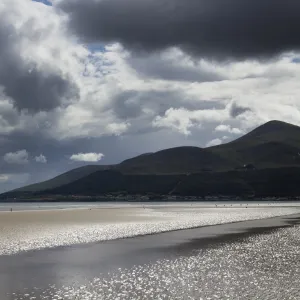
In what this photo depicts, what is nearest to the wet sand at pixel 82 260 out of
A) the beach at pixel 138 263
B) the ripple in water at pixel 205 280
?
the beach at pixel 138 263

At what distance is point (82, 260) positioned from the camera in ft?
148

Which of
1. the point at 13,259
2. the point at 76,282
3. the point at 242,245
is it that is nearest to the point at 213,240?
the point at 242,245

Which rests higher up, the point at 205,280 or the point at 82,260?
the point at 82,260

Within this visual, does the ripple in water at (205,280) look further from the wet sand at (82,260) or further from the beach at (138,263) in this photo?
the wet sand at (82,260)

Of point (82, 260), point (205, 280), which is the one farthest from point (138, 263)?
point (205, 280)

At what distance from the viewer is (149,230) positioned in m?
77.1

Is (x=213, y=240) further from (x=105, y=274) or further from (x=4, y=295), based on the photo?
(x=4, y=295)

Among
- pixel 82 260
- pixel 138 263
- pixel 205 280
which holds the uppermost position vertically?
pixel 82 260

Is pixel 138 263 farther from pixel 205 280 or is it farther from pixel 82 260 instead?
pixel 205 280

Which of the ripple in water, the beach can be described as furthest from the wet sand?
the ripple in water

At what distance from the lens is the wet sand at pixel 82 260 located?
33906 mm

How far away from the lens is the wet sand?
1335 inches

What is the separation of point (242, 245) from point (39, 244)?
2204 cm

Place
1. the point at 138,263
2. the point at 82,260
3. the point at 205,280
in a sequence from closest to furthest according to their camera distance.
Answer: the point at 205,280 → the point at 138,263 → the point at 82,260
